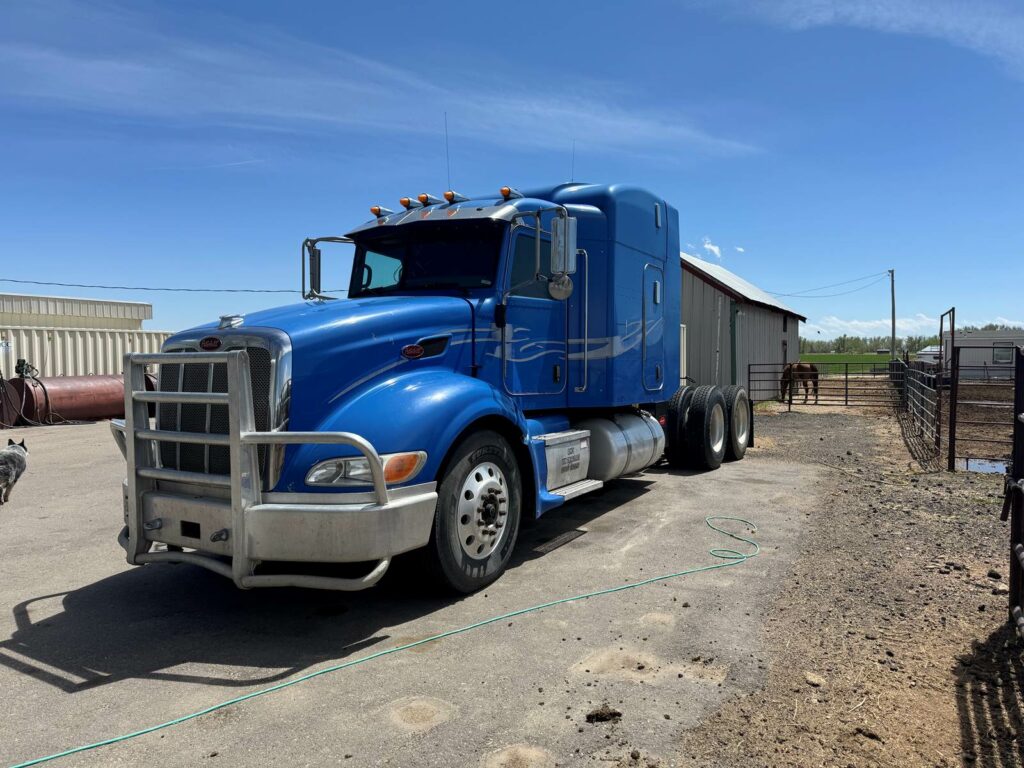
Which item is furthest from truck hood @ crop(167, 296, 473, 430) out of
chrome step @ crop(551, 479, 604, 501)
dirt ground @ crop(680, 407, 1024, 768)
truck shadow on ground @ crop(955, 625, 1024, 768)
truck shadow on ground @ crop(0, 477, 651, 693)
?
truck shadow on ground @ crop(955, 625, 1024, 768)

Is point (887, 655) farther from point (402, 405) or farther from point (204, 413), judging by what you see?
point (204, 413)

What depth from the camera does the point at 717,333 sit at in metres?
21.7

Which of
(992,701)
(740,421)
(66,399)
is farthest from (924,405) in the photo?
(66,399)

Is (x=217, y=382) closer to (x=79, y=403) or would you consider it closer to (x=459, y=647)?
(x=459, y=647)

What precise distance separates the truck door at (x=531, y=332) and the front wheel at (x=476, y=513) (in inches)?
38.4

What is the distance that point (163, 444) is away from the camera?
448 cm

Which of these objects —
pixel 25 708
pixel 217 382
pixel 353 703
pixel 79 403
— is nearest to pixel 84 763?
pixel 25 708

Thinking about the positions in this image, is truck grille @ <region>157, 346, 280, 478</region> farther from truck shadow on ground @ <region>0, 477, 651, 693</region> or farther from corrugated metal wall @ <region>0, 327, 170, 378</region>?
corrugated metal wall @ <region>0, 327, 170, 378</region>

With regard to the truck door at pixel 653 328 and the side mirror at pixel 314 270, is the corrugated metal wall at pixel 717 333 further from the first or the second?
the side mirror at pixel 314 270

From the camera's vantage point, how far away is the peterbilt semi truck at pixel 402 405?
12.8 ft

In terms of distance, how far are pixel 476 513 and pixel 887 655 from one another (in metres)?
2.49

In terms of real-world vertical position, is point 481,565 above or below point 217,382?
below

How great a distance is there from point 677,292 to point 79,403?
16.4 m

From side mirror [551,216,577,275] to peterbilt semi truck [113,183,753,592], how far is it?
2 centimetres
